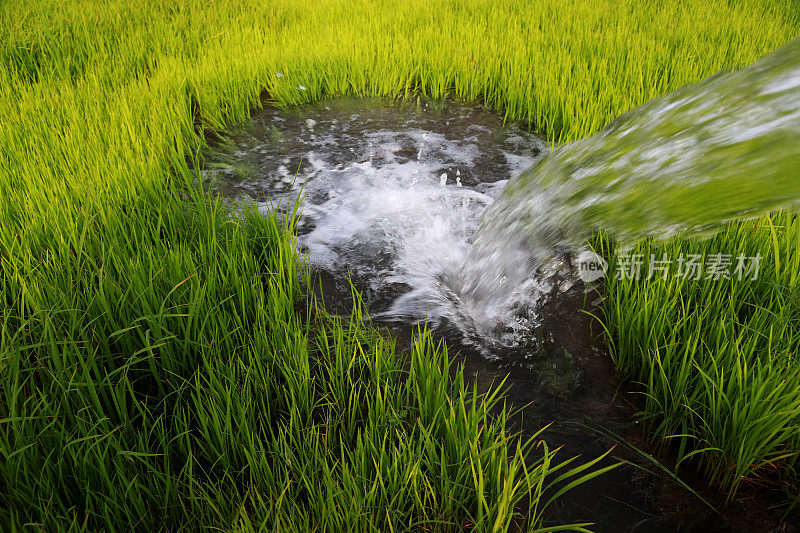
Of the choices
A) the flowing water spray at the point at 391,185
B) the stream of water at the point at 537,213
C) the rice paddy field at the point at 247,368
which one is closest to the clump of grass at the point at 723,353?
the rice paddy field at the point at 247,368

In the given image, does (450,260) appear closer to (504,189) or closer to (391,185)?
(504,189)

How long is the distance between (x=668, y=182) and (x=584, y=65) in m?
2.23

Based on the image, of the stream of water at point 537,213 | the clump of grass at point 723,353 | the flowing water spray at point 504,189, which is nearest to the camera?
the clump of grass at point 723,353

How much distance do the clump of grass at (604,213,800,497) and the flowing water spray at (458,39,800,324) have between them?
15cm

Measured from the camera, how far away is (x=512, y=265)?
207 cm

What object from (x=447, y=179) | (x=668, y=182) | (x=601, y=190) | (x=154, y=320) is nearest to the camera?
(x=154, y=320)

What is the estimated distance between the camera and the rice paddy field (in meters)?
1.06

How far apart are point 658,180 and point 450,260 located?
95cm

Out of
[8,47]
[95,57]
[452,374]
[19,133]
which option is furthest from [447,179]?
[8,47]

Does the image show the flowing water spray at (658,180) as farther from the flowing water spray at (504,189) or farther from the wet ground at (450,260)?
the wet ground at (450,260)

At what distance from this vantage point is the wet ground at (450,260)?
1.25 m

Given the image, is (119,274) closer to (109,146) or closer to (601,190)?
(109,146)

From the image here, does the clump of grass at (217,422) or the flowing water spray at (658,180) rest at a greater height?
the flowing water spray at (658,180)

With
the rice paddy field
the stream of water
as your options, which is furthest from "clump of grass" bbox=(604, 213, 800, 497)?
the stream of water
